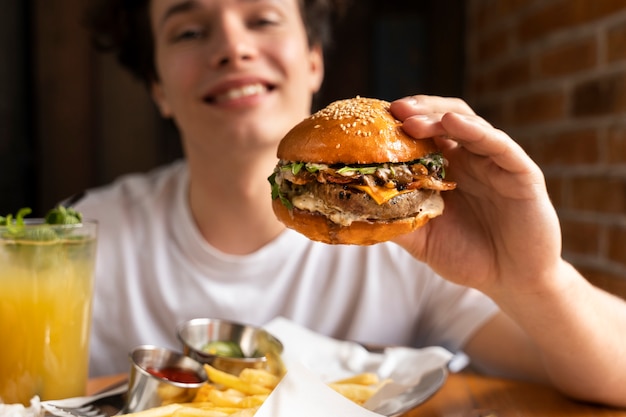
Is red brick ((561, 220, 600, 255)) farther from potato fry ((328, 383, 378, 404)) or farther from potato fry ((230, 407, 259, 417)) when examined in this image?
potato fry ((230, 407, 259, 417))

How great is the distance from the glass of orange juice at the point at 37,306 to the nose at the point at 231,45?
768mm

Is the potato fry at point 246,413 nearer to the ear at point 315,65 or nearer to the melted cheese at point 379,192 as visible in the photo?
the melted cheese at point 379,192

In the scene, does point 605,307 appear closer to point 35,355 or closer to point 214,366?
point 214,366

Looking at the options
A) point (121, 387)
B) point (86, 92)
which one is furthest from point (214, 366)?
point (86, 92)

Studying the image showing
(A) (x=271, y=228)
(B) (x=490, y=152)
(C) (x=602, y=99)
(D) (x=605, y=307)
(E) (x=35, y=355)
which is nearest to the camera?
(B) (x=490, y=152)

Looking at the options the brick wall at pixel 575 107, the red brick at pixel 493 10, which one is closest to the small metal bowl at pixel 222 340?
the brick wall at pixel 575 107

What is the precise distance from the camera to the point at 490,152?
57.1 inches

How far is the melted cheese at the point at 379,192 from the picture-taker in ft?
4.60

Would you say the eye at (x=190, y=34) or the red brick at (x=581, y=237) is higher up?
the eye at (x=190, y=34)

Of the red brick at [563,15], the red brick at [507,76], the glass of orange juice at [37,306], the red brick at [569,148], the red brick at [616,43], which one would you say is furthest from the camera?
the red brick at [507,76]

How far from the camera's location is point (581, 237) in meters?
2.83

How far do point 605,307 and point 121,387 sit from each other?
4.33ft

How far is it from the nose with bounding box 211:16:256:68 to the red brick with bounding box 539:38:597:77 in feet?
4.84

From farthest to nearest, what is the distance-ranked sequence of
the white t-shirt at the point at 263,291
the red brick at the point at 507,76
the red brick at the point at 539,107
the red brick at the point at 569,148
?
1. the red brick at the point at 507,76
2. the red brick at the point at 539,107
3. the red brick at the point at 569,148
4. the white t-shirt at the point at 263,291
